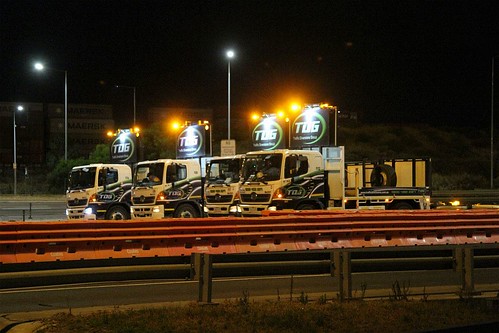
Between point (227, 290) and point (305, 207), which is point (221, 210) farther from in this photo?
point (227, 290)

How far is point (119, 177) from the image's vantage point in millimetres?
27781

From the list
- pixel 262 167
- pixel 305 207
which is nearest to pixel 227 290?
pixel 305 207

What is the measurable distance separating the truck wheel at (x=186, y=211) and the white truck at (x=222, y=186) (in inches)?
23.1

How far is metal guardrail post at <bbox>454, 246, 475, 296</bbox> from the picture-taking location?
1124 centimetres

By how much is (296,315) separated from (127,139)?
2211 cm

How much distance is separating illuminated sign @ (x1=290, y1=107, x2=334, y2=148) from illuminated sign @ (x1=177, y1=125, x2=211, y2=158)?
4.86m

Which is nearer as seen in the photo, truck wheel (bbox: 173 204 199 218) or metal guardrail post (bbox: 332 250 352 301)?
metal guardrail post (bbox: 332 250 352 301)

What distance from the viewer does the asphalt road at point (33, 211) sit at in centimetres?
3306

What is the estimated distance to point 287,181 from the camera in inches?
879

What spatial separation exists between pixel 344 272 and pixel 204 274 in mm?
2126

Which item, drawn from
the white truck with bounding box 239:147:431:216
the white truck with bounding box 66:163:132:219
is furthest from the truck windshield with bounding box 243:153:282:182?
the white truck with bounding box 66:163:132:219

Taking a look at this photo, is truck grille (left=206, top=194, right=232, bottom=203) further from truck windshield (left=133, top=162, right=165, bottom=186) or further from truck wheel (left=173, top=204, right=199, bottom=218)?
truck windshield (left=133, top=162, right=165, bottom=186)

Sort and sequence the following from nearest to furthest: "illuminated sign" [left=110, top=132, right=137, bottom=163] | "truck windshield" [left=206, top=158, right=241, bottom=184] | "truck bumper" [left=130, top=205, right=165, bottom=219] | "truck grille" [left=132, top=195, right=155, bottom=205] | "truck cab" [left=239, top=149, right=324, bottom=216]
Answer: "truck cab" [left=239, top=149, right=324, bottom=216] < "truck windshield" [left=206, top=158, right=241, bottom=184] < "truck bumper" [left=130, top=205, right=165, bottom=219] < "truck grille" [left=132, top=195, right=155, bottom=205] < "illuminated sign" [left=110, top=132, right=137, bottom=163]

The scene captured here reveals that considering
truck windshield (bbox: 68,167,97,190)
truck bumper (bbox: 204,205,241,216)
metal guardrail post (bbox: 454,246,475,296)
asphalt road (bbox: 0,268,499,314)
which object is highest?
truck windshield (bbox: 68,167,97,190)
